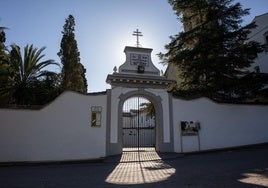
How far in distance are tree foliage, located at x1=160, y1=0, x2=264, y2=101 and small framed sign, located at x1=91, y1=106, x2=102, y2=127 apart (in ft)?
20.7

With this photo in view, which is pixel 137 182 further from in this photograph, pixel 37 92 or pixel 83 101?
pixel 37 92

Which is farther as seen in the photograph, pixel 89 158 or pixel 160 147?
pixel 160 147

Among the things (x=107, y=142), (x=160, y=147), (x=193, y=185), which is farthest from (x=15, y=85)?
(x=193, y=185)

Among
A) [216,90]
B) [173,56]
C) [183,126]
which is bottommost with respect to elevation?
[183,126]

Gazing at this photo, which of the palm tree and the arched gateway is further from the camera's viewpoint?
the palm tree

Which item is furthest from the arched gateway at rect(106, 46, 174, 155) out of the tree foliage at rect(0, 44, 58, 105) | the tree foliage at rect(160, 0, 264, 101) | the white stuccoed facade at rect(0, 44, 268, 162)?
the tree foliage at rect(0, 44, 58, 105)

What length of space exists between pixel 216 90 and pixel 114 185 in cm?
1150

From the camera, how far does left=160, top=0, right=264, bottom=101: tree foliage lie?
15.4 m

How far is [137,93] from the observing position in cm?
1427

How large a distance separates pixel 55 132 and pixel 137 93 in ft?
17.6

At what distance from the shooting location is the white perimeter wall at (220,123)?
1415 cm

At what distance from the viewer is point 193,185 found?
586 centimetres

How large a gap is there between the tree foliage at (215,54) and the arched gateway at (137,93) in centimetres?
240

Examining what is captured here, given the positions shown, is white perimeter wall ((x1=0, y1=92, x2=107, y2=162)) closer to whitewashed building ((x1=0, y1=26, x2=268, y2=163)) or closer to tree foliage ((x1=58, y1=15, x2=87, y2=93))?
whitewashed building ((x1=0, y1=26, x2=268, y2=163))
